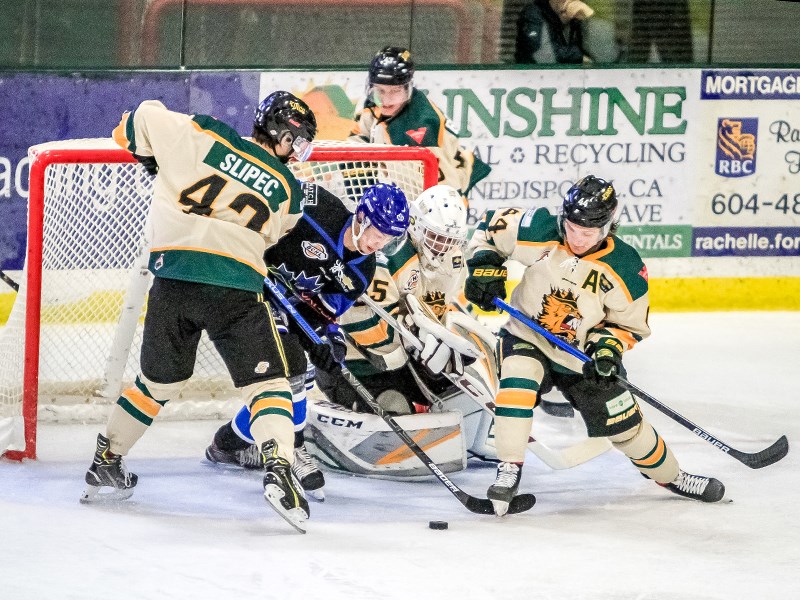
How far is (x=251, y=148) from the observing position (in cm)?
383

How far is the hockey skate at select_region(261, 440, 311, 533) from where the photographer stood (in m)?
3.73

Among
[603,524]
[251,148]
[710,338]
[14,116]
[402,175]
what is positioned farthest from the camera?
[710,338]

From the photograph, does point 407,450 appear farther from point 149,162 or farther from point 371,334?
point 149,162

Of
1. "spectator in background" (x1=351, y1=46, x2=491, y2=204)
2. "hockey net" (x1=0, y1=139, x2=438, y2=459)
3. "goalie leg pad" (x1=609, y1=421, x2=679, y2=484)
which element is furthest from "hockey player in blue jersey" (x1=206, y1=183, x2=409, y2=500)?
"spectator in background" (x1=351, y1=46, x2=491, y2=204)

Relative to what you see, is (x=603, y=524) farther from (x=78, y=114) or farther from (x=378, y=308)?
(x=78, y=114)

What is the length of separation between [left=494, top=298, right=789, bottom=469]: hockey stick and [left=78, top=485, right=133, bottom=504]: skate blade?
1153 millimetres

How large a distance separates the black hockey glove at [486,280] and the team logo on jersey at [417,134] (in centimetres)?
126

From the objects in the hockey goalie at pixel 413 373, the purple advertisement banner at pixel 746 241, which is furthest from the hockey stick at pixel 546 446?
the purple advertisement banner at pixel 746 241

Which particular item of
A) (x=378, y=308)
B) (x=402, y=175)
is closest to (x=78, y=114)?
(x=402, y=175)

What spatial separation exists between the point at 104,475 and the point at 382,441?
2.69ft

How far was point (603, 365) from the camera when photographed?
409 cm

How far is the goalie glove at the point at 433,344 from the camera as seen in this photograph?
4.39 m

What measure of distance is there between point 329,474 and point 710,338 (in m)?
2.51

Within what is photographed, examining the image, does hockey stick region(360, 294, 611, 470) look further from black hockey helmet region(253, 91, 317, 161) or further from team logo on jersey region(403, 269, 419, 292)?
black hockey helmet region(253, 91, 317, 161)
